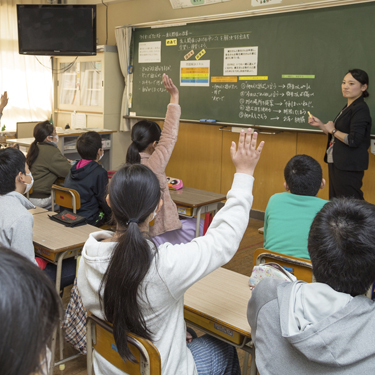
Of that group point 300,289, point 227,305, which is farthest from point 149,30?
point 300,289

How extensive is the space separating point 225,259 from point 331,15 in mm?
3641

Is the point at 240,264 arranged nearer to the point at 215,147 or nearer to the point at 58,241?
the point at 58,241

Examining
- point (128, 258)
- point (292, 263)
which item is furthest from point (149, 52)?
point (128, 258)

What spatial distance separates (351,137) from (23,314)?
11.8ft

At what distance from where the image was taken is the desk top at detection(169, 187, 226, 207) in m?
3.18

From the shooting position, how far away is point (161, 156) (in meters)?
2.72

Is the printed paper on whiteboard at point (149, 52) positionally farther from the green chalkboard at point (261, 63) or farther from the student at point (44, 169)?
the student at point (44, 169)

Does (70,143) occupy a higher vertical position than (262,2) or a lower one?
lower

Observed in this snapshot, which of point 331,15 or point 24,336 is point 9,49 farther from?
point 24,336

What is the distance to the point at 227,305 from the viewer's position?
61.8 inches

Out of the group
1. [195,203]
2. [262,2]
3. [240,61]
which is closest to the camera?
[195,203]

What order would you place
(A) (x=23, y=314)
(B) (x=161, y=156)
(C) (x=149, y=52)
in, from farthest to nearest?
(C) (x=149, y=52) → (B) (x=161, y=156) → (A) (x=23, y=314)

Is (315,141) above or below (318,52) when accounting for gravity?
below

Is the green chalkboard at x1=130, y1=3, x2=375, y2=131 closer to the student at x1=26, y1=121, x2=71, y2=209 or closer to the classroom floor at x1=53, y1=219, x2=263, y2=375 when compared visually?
the classroom floor at x1=53, y1=219, x2=263, y2=375
